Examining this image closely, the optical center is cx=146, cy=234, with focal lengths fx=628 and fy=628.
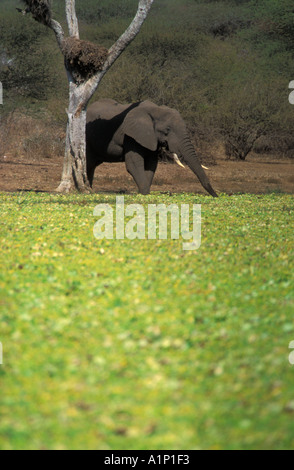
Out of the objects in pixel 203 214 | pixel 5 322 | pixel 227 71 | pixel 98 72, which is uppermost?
pixel 227 71

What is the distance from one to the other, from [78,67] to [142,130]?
104 inches

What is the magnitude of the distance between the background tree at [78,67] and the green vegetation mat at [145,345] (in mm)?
8461

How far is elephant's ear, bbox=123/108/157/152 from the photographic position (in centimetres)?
1617

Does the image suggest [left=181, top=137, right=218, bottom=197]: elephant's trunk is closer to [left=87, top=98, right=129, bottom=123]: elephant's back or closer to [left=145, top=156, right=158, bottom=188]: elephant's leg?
[left=145, top=156, right=158, bottom=188]: elephant's leg

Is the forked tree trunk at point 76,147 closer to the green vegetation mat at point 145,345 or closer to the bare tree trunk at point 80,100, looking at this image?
the bare tree trunk at point 80,100

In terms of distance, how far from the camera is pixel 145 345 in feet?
15.4

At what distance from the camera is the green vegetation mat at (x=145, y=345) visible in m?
3.47

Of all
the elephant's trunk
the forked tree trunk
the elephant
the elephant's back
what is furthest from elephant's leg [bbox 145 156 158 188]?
the forked tree trunk

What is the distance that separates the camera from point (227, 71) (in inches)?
1368

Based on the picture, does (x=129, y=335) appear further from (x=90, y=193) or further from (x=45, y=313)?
(x=90, y=193)

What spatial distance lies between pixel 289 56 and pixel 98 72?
834 inches

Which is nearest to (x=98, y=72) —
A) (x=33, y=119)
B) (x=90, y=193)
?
(x=90, y=193)

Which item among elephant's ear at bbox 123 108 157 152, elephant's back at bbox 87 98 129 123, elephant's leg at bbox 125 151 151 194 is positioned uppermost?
elephant's back at bbox 87 98 129 123

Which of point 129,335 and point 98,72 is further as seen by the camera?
point 98,72
